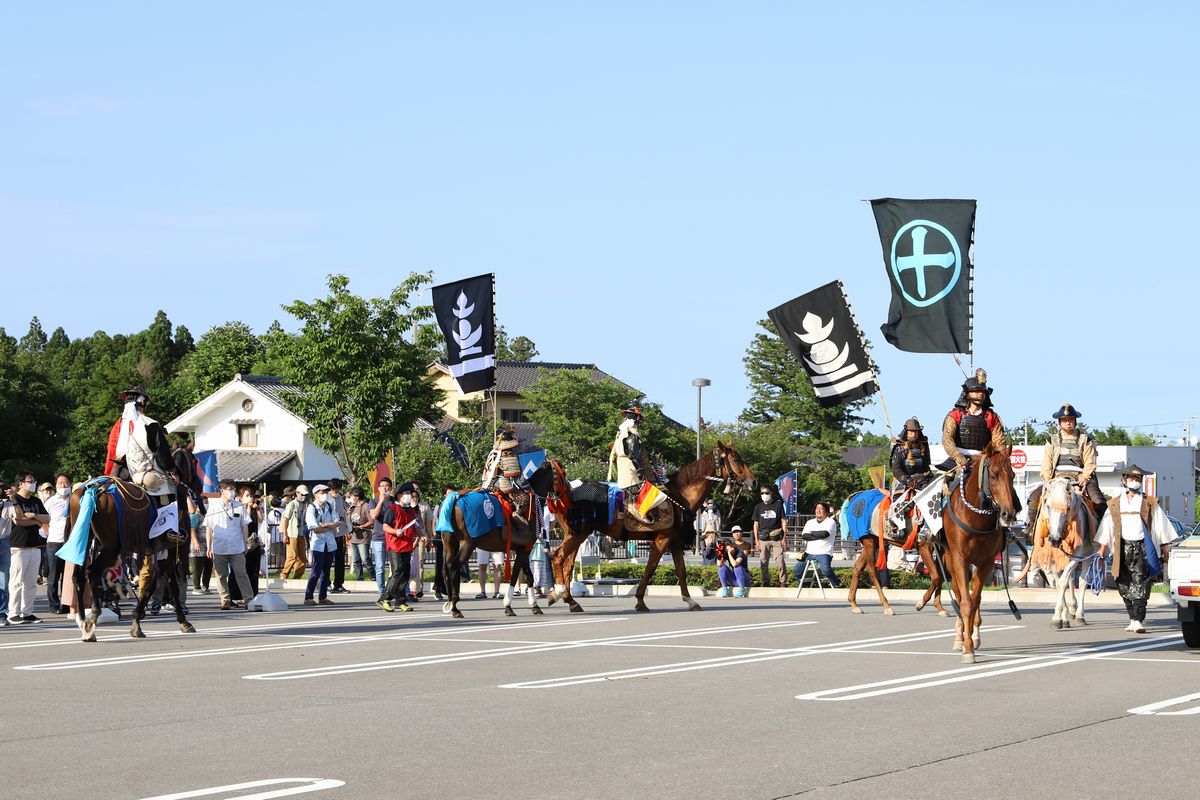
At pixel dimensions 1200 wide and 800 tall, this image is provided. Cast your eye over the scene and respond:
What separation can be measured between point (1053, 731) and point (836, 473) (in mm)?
80252

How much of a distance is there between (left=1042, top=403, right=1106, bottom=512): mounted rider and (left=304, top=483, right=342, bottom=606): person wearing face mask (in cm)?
1256

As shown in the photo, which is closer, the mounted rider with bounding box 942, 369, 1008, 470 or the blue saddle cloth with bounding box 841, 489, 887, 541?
the mounted rider with bounding box 942, 369, 1008, 470

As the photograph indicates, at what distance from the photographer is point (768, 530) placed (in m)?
30.0

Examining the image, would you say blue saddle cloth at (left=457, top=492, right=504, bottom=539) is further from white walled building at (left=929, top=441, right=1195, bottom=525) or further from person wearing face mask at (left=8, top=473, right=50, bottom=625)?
white walled building at (left=929, top=441, right=1195, bottom=525)

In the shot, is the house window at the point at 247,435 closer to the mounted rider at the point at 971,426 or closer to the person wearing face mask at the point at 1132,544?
the person wearing face mask at the point at 1132,544

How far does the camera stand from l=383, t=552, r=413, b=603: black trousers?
2378cm

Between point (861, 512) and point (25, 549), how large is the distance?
38.5ft

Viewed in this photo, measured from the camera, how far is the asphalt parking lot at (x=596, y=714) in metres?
8.16

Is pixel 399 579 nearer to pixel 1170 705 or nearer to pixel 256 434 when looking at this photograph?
pixel 1170 705

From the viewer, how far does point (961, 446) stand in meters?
15.9

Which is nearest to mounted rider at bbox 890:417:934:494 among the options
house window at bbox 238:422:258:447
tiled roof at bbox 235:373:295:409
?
tiled roof at bbox 235:373:295:409

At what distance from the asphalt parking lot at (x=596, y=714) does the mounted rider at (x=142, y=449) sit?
1845mm

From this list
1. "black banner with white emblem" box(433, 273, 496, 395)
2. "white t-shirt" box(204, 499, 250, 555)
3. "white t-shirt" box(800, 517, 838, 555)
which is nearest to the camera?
"white t-shirt" box(204, 499, 250, 555)

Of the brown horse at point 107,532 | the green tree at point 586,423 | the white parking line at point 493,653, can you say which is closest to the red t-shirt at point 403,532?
the brown horse at point 107,532
